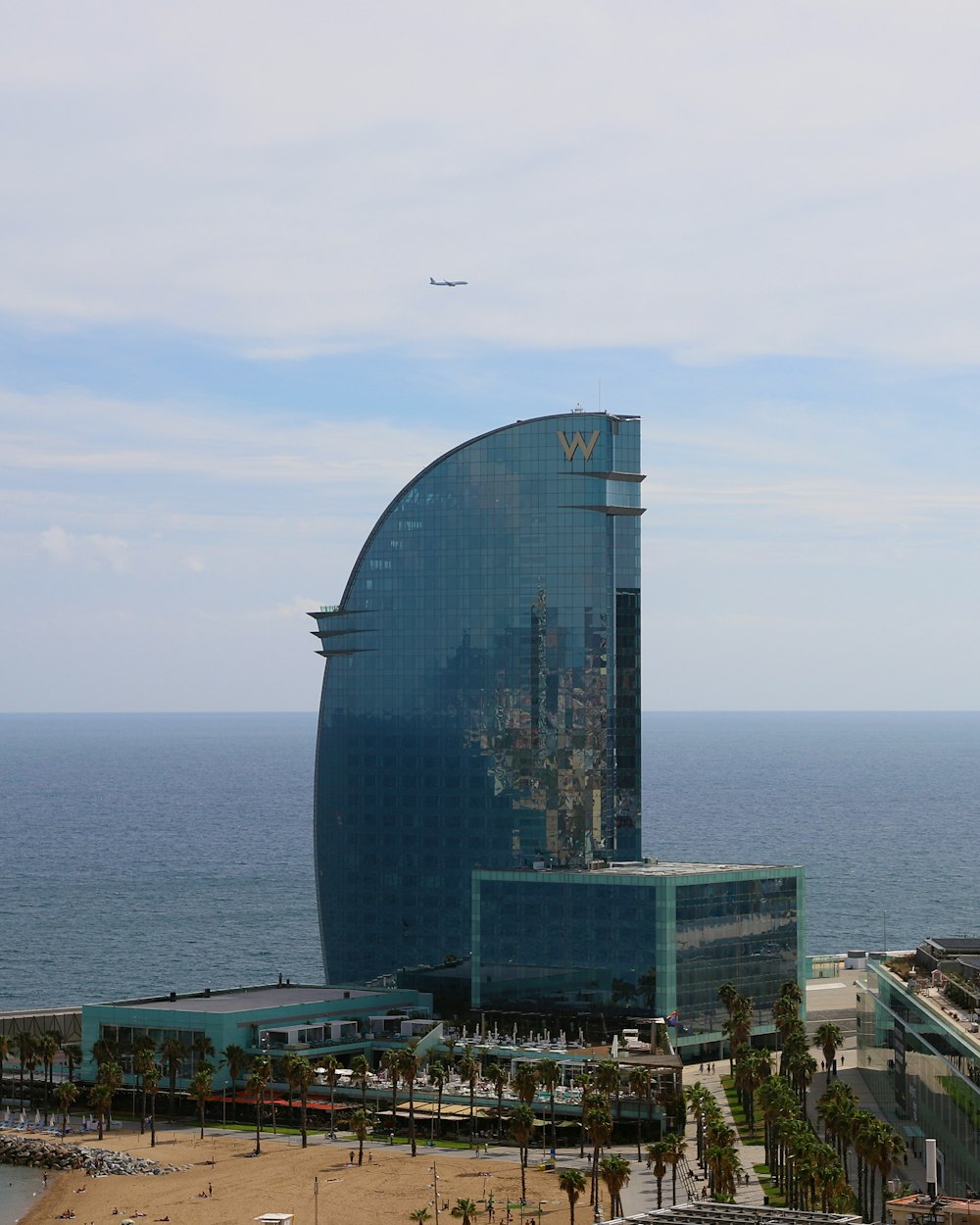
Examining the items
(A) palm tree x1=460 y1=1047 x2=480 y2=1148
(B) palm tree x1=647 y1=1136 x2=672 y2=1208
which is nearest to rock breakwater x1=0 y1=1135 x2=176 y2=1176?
(A) palm tree x1=460 y1=1047 x2=480 y2=1148

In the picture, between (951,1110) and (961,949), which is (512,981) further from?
(951,1110)

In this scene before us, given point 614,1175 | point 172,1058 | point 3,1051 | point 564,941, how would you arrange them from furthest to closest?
point 564,941 → point 3,1051 → point 172,1058 → point 614,1175

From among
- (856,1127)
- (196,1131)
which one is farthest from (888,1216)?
(196,1131)

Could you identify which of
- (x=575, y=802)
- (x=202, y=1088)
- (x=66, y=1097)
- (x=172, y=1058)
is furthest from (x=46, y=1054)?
(x=575, y=802)

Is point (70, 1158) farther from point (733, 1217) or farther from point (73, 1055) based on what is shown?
point (733, 1217)

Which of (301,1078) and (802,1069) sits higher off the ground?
(802,1069)

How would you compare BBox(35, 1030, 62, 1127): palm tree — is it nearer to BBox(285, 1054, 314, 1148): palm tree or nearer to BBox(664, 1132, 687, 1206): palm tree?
BBox(285, 1054, 314, 1148): palm tree

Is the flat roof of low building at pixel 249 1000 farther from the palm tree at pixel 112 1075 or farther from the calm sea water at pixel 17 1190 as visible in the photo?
the calm sea water at pixel 17 1190
